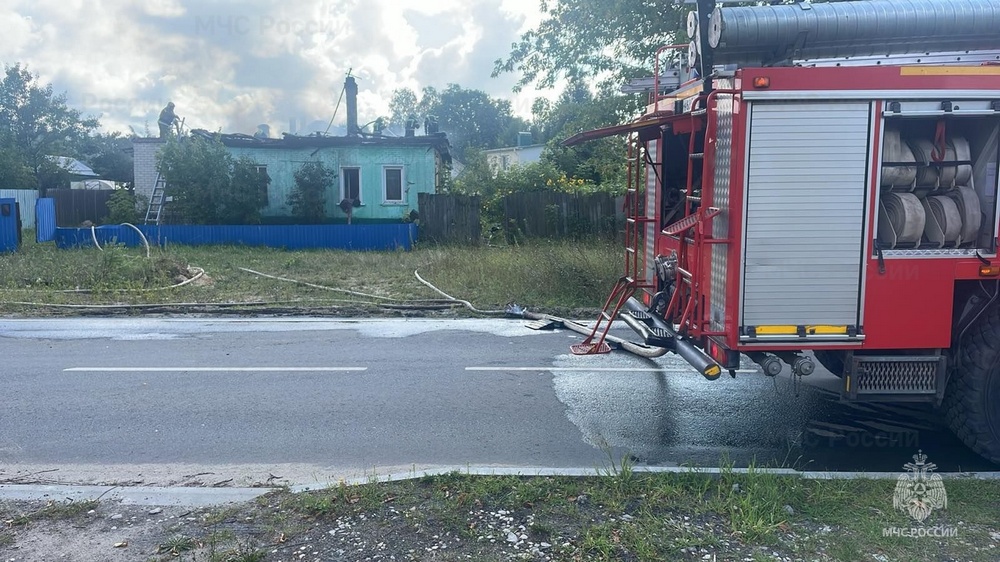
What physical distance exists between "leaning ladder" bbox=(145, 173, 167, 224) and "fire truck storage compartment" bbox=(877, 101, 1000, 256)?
24.8m

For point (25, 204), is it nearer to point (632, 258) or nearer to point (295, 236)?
point (295, 236)

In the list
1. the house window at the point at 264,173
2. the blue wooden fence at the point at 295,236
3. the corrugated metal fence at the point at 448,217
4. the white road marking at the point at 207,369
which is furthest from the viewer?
the house window at the point at 264,173

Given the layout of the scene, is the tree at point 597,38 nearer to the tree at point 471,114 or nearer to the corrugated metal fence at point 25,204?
the corrugated metal fence at point 25,204

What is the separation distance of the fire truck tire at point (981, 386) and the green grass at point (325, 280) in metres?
7.00

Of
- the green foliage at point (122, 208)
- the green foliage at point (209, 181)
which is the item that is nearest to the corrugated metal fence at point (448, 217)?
the green foliage at point (209, 181)

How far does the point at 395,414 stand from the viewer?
687cm

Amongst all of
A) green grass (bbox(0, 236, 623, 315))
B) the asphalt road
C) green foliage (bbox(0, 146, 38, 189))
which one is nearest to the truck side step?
the asphalt road

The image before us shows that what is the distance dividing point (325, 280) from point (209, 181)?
1133 centimetres

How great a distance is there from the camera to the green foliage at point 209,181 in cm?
2453

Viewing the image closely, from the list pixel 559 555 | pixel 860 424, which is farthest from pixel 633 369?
pixel 559 555

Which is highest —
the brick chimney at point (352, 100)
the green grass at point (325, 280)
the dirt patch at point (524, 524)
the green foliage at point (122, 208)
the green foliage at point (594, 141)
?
the brick chimney at point (352, 100)

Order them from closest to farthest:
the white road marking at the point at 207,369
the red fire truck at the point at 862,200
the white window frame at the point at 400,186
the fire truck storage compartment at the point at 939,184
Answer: the red fire truck at the point at 862,200 → the fire truck storage compartment at the point at 939,184 → the white road marking at the point at 207,369 → the white window frame at the point at 400,186

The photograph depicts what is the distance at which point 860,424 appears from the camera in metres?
6.57

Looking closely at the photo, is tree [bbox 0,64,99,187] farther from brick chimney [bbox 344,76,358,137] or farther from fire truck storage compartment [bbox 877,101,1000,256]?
fire truck storage compartment [bbox 877,101,1000,256]
